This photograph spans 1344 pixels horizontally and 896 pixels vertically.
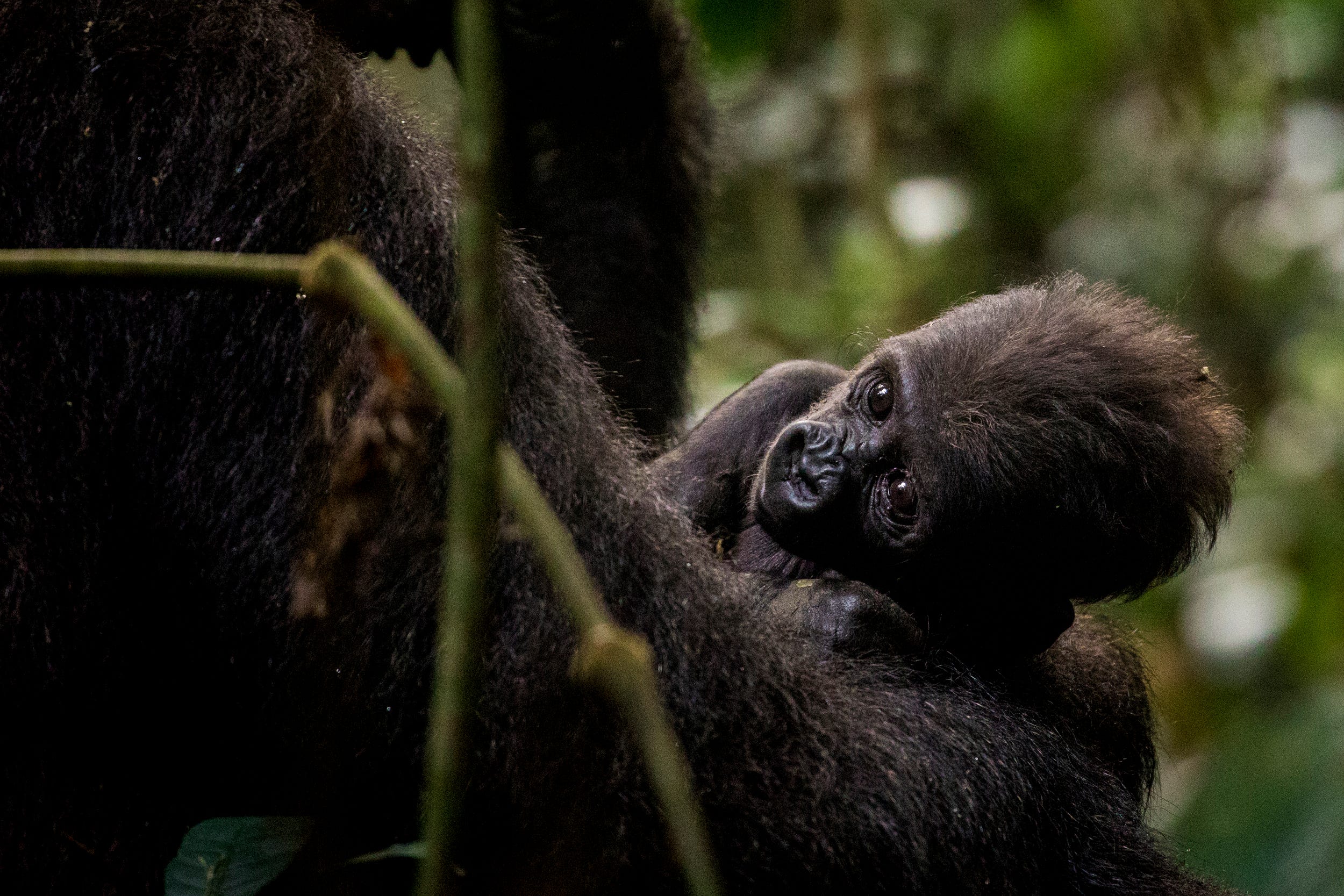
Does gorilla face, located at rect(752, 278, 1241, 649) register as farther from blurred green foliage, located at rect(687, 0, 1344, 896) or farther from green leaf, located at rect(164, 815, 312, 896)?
blurred green foliage, located at rect(687, 0, 1344, 896)

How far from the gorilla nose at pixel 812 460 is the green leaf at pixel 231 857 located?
2.75ft

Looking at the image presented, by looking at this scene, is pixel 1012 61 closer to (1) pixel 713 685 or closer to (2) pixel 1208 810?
(2) pixel 1208 810

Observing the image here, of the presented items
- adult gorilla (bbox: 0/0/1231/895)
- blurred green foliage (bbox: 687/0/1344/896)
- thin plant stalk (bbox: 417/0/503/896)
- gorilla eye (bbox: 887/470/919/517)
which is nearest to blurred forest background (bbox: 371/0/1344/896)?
blurred green foliage (bbox: 687/0/1344/896)

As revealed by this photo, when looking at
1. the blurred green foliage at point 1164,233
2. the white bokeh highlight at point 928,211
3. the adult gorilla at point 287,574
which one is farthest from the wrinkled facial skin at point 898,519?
the white bokeh highlight at point 928,211

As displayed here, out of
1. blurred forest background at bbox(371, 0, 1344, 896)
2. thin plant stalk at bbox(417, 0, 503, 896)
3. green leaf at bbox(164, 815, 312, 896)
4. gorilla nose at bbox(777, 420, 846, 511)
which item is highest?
thin plant stalk at bbox(417, 0, 503, 896)

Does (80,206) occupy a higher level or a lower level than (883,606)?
higher

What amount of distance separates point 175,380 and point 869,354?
98 centimetres

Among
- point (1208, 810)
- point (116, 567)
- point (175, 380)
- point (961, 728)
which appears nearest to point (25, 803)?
point (116, 567)

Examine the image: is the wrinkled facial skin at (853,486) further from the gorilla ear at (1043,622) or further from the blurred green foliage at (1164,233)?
the blurred green foliage at (1164,233)

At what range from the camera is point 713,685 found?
3.91 ft

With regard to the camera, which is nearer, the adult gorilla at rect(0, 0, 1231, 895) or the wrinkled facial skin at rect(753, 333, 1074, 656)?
the adult gorilla at rect(0, 0, 1231, 895)

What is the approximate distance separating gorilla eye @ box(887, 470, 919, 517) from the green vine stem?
100cm

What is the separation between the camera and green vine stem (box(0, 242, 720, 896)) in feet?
1.92

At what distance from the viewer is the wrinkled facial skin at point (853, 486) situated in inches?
66.9
